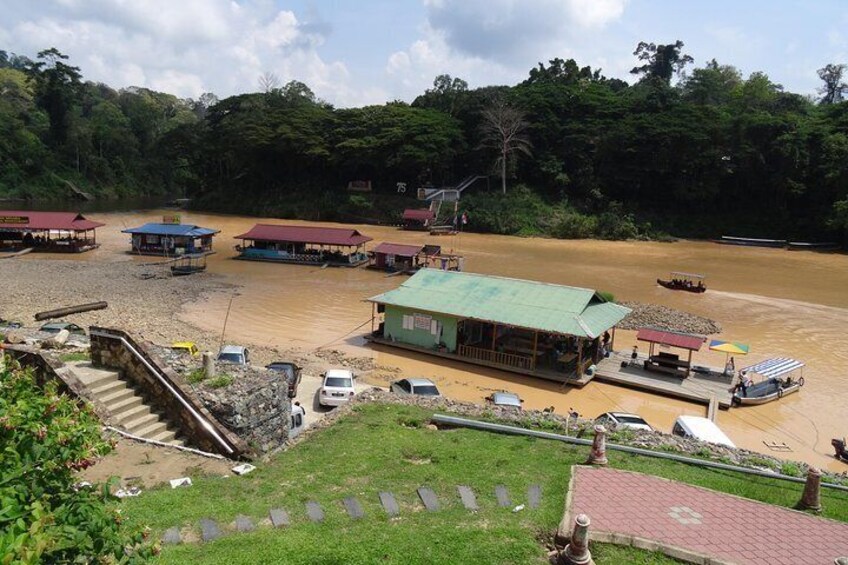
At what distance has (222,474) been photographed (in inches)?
418

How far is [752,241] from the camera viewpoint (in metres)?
67.7

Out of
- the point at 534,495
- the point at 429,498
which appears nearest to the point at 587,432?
the point at 534,495

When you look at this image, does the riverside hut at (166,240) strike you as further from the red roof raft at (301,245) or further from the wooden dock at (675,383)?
the wooden dock at (675,383)

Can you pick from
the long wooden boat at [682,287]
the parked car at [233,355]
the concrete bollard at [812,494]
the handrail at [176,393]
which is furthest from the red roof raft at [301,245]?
the concrete bollard at [812,494]

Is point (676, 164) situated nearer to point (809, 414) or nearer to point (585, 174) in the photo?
point (585, 174)

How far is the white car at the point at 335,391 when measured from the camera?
1807 centimetres

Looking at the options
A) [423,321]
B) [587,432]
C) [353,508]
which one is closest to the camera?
[353,508]

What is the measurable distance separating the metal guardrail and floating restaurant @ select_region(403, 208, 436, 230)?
57.7 metres

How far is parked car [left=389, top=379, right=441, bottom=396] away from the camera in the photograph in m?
18.8

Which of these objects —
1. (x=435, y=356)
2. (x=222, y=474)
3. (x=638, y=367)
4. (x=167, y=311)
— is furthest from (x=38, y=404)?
(x=167, y=311)

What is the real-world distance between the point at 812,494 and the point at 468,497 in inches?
238

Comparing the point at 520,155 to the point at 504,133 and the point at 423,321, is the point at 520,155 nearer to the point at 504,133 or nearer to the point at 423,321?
the point at 504,133

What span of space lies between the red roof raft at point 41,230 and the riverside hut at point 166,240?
13.5 ft

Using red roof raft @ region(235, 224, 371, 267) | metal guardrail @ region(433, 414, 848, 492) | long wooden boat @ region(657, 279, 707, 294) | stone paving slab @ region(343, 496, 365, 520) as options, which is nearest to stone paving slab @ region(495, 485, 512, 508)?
stone paving slab @ region(343, 496, 365, 520)
